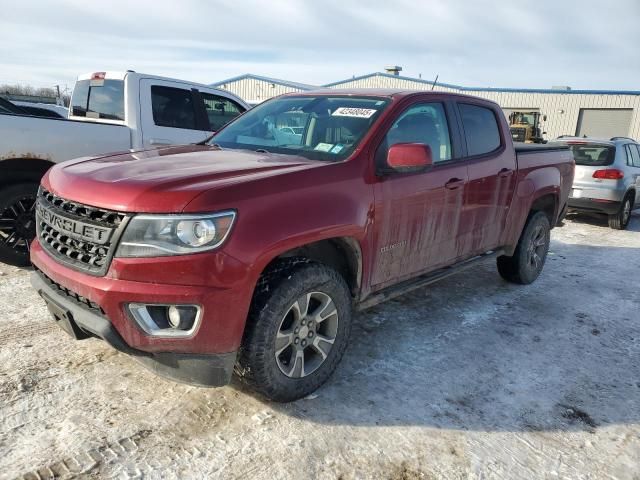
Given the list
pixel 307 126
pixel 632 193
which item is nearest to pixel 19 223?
pixel 307 126

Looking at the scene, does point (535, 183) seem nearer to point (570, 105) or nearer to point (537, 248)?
point (537, 248)

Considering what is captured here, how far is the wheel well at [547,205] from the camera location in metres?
5.31

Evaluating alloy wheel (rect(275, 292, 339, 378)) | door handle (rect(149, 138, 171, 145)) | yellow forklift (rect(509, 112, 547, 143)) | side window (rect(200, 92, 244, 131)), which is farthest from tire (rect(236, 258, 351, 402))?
yellow forklift (rect(509, 112, 547, 143))

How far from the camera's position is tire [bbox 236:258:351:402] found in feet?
8.61

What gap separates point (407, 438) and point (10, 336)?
281 cm

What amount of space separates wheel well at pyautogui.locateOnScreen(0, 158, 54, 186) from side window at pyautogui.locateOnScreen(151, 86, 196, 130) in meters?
1.41

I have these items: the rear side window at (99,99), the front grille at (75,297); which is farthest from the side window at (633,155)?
the front grille at (75,297)

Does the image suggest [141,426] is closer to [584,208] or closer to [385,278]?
[385,278]

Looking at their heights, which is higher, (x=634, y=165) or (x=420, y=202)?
(x=634, y=165)

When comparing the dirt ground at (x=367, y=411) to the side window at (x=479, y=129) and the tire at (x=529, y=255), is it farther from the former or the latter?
the side window at (x=479, y=129)

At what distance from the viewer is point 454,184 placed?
3787mm

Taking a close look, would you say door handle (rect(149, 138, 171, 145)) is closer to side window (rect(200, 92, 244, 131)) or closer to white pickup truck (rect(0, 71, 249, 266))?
white pickup truck (rect(0, 71, 249, 266))

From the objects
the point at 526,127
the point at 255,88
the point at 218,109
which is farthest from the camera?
the point at 255,88

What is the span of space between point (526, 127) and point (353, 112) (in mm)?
23796
